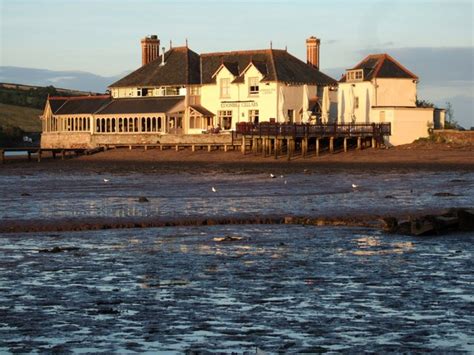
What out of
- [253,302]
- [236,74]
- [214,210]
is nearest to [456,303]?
[253,302]

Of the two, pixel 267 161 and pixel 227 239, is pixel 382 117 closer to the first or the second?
pixel 267 161

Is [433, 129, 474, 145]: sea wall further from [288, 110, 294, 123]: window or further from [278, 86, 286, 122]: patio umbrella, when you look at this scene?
[288, 110, 294, 123]: window

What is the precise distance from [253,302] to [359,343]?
11.0 ft

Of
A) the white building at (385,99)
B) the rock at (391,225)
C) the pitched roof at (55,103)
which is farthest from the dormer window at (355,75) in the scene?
the rock at (391,225)

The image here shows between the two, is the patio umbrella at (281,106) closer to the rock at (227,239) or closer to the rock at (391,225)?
the rock at (391,225)

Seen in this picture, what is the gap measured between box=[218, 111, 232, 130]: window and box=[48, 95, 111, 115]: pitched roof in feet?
47.0

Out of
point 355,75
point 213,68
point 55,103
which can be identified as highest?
point 213,68

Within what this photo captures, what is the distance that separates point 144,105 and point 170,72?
4029 mm

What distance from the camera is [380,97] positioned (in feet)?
264

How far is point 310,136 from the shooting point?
74750 mm

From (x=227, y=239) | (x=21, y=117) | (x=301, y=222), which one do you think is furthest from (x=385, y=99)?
(x=21, y=117)

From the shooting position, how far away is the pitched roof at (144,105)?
309 ft

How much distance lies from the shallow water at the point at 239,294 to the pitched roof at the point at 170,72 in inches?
2732

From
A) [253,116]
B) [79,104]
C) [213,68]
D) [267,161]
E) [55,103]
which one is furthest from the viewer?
[55,103]
